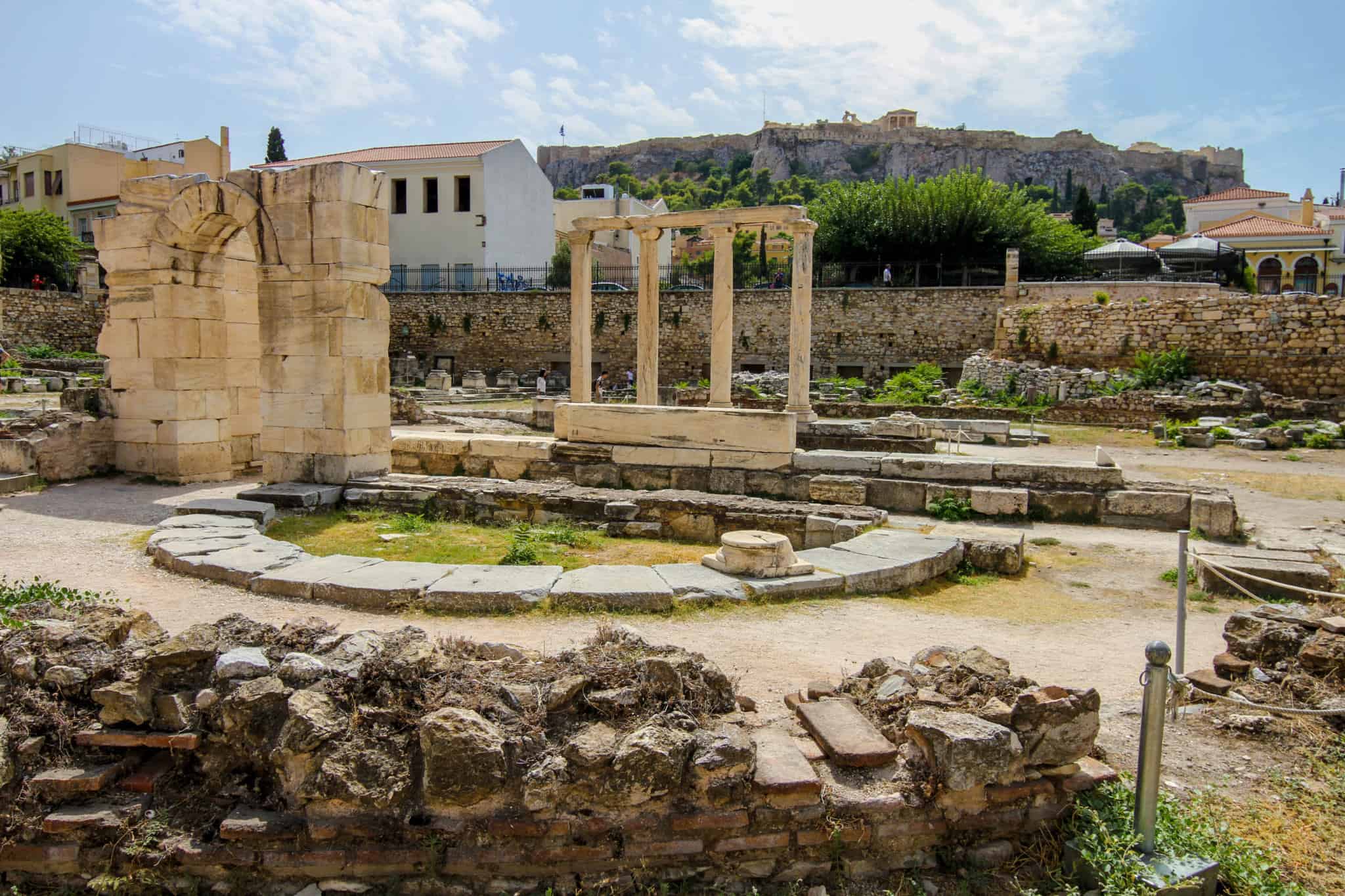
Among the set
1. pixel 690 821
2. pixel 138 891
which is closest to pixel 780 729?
pixel 690 821

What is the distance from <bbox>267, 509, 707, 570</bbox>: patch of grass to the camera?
8406 millimetres

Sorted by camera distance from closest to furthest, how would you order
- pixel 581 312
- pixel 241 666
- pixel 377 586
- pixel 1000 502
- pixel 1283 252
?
pixel 241 666 → pixel 377 586 → pixel 1000 502 → pixel 581 312 → pixel 1283 252

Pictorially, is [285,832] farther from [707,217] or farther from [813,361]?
[813,361]

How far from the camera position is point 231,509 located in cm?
931

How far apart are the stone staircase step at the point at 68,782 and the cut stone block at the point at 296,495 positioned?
256 inches

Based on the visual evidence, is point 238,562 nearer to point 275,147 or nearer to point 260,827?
point 260,827

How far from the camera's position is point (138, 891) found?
3.61 metres

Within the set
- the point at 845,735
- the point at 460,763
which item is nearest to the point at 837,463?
the point at 845,735

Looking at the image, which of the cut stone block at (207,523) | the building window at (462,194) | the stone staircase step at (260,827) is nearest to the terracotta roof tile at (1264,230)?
the building window at (462,194)

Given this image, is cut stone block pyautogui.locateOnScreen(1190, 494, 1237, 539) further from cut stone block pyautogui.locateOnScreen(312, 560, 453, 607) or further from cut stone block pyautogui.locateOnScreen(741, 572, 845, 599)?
cut stone block pyautogui.locateOnScreen(312, 560, 453, 607)

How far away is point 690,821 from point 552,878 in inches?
23.8

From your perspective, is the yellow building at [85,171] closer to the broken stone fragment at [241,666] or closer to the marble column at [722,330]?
the marble column at [722,330]

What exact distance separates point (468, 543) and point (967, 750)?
6.17 m

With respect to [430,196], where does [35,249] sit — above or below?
below
